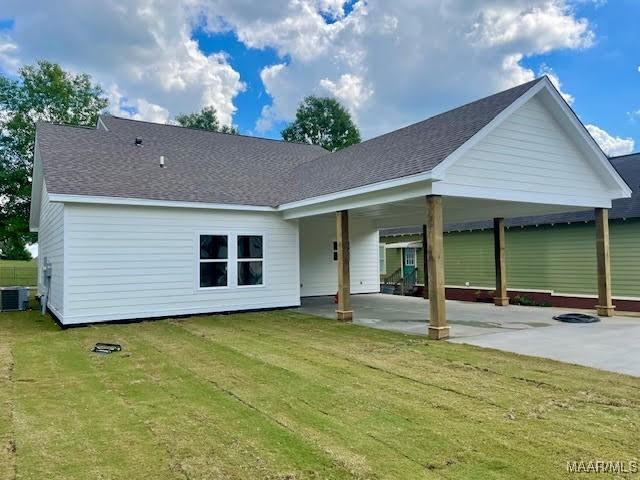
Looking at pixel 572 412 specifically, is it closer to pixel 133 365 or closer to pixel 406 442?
pixel 406 442

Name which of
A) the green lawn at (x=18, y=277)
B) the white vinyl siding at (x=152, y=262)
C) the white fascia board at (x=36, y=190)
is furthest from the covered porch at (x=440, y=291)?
the green lawn at (x=18, y=277)

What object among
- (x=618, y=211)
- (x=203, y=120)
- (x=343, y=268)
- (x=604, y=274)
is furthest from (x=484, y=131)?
(x=203, y=120)

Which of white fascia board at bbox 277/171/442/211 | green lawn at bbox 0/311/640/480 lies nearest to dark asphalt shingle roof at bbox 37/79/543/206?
white fascia board at bbox 277/171/442/211

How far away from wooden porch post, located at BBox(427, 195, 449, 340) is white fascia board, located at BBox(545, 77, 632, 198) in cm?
376

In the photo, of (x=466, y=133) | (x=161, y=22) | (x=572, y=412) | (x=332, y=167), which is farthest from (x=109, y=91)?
(x=572, y=412)

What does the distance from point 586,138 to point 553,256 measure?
5781mm

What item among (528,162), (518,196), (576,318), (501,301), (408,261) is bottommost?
(576,318)

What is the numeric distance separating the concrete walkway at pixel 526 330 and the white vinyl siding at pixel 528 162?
2.76 m

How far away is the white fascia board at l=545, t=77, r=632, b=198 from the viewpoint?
9426 millimetres

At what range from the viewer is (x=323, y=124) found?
40531 millimetres

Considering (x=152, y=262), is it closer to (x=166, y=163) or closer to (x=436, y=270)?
(x=166, y=163)

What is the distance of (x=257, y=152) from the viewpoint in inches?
635

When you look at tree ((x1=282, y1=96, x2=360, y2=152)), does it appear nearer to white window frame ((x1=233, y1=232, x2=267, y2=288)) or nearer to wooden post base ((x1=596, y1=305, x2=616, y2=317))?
white window frame ((x1=233, y1=232, x2=267, y2=288))

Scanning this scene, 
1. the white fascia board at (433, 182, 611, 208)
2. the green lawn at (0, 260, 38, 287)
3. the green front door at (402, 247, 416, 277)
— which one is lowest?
the green lawn at (0, 260, 38, 287)
